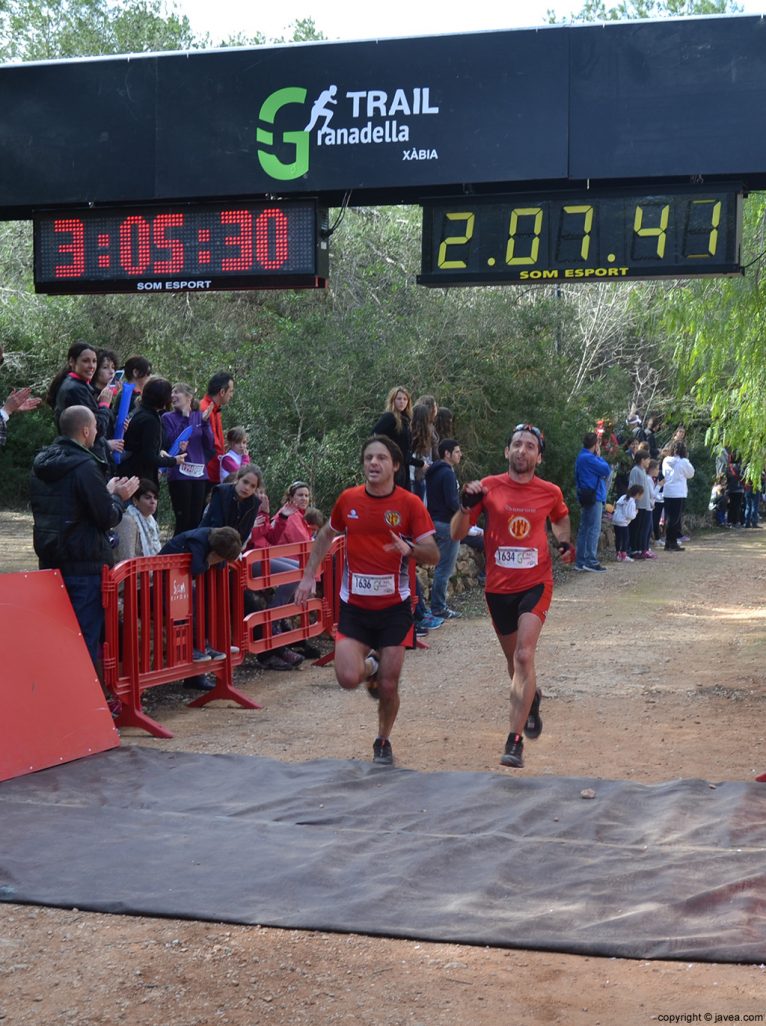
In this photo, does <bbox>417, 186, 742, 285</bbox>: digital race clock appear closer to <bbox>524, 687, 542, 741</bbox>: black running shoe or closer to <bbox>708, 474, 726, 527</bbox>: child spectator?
<bbox>524, 687, 542, 741</bbox>: black running shoe

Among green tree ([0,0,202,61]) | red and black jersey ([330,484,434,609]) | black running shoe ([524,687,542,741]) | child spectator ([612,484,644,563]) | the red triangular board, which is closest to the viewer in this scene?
the red triangular board

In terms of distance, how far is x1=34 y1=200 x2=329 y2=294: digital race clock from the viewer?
1037 cm

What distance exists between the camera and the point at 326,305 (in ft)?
69.1

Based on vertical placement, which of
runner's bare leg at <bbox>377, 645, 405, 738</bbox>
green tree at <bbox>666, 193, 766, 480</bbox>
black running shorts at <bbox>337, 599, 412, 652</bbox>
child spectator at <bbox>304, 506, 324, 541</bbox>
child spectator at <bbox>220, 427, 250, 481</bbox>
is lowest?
runner's bare leg at <bbox>377, 645, 405, 738</bbox>

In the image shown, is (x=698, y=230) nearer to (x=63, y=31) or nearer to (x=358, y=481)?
(x=358, y=481)

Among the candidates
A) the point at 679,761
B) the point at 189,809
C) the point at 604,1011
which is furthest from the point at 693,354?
the point at 604,1011

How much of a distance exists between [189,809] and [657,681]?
18.4ft

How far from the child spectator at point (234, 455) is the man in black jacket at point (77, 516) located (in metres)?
3.49

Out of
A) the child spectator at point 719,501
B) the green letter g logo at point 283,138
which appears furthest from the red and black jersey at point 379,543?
the child spectator at point 719,501

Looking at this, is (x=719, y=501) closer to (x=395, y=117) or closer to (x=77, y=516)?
(x=395, y=117)

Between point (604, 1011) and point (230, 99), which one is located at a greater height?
point (230, 99)

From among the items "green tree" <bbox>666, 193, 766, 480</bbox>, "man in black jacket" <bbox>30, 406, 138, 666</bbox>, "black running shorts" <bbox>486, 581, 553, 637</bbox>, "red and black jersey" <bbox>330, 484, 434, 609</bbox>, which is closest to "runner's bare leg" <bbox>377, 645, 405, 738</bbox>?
"red and black jersey" <bbox>330, 484, 434, 609</bbox>

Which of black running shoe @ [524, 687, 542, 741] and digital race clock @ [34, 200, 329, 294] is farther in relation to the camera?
digital race clock @ [34, 200, 329, 294]

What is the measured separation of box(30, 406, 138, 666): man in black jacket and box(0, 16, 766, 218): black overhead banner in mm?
2891
